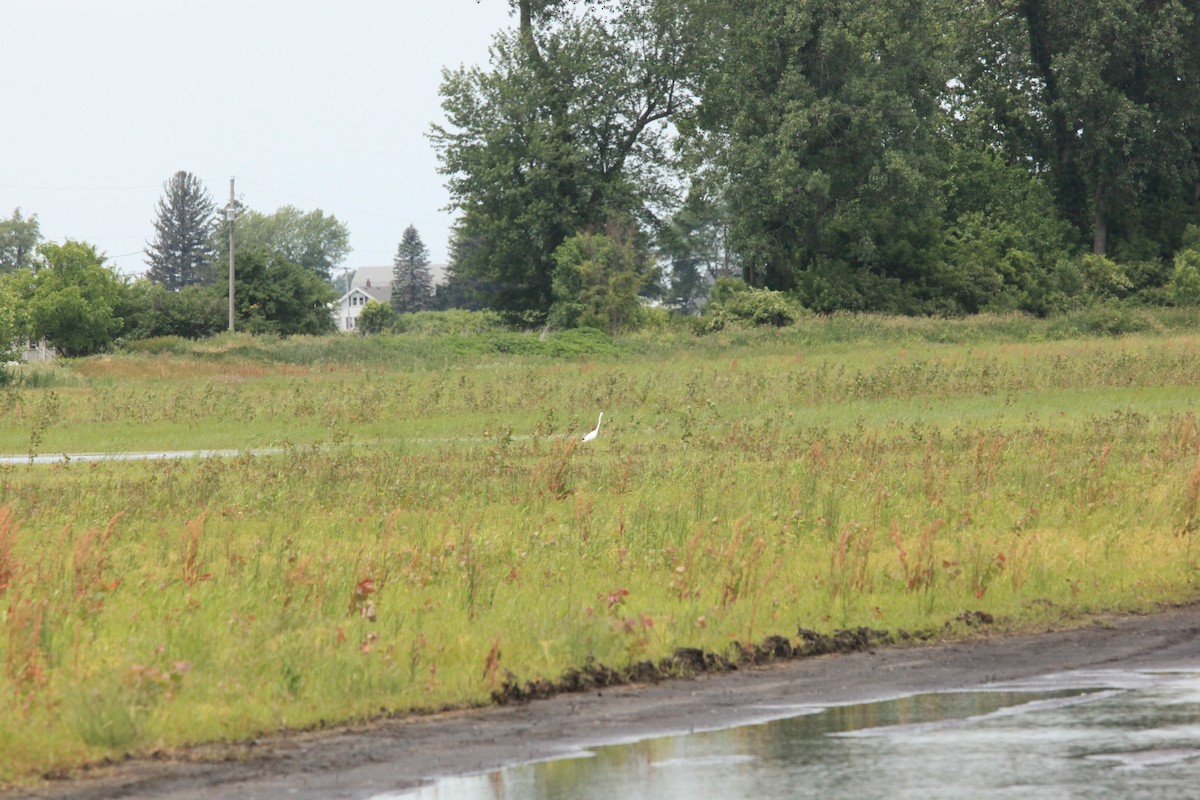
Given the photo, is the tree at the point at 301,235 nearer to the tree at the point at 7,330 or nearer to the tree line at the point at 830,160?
the tree line at the point at 830,160

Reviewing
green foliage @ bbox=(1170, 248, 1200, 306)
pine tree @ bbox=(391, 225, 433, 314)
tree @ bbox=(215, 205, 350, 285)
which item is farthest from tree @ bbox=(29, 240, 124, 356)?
tree @ bbox=(215, 205, 350, 285)

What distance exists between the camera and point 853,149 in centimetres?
6262

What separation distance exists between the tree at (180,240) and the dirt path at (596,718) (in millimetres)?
146378

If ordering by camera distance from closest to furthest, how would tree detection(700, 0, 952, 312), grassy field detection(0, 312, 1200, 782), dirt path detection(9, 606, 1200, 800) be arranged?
dirt path detection(9, 606, 1200, 800), grassy field detection(0, 312, 1200, 782), tree detection(700, 0, 952, 312)

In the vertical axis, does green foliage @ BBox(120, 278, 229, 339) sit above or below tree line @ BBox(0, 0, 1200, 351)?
below

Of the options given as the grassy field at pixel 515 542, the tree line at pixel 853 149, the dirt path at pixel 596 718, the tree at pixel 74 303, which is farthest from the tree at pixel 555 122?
the dirt path at pixel 596 718

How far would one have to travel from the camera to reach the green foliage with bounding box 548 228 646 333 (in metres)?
61.0

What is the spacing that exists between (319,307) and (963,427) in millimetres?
63159

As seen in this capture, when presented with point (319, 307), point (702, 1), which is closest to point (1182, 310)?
point (702, 1)

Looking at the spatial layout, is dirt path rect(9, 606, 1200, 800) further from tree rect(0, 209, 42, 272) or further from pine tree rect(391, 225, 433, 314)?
tree rect(0, 209, 42, 272)

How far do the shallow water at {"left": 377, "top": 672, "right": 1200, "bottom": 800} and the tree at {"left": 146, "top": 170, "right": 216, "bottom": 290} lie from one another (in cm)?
14813

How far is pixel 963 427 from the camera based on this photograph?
27.6m

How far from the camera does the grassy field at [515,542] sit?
9969 mm

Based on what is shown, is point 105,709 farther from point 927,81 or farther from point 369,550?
point 927,81
